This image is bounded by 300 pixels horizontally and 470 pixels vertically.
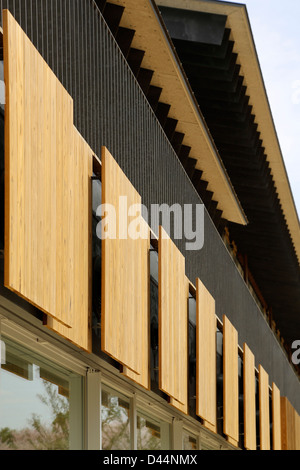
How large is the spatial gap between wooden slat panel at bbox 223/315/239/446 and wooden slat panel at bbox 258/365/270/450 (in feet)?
11.3

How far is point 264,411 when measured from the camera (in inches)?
794

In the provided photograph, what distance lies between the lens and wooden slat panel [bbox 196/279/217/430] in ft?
43.0

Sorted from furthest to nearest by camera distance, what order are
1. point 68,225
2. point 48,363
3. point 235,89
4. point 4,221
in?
point 235,89, point 48,363, point 68,225, point 4,221

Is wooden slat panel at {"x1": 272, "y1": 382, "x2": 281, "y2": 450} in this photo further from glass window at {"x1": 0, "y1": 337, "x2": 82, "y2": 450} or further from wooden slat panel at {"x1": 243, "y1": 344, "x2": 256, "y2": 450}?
glass window at {"x1": 0, "y1": 337, "x2": 82, "y2": 450}

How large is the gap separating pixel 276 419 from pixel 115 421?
41.1ft

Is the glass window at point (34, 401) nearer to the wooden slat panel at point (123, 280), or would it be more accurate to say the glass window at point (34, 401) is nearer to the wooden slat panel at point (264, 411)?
the wooden slat panel at point (123, 280)

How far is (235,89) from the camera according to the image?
53.2 feet

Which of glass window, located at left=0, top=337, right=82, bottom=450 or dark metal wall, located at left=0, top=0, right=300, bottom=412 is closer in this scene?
glass window, located at left=0, top=337, right=82, bottom=450

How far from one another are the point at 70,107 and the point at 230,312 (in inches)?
374

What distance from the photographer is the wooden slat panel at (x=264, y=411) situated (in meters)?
19.6

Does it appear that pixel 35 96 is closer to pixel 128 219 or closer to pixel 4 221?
pixel 4 221

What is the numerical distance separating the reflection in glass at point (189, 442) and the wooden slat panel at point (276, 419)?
6.64 metres

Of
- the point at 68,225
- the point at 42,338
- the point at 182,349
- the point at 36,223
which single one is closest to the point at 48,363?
the point at 42,338

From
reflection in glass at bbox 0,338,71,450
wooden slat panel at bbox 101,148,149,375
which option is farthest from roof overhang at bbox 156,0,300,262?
reflection in glass at bbox 0,338,71,450
